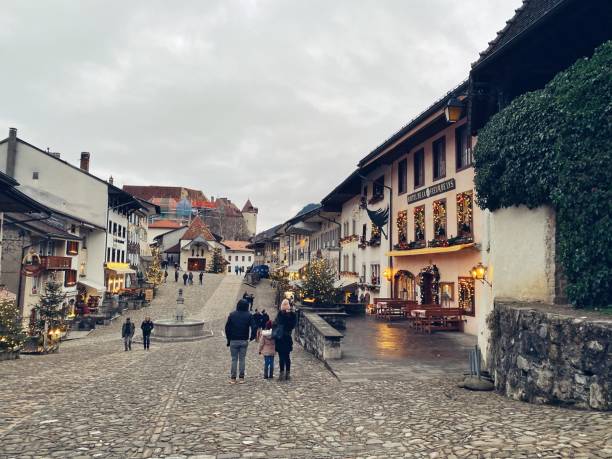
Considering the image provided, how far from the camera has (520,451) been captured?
528 cm

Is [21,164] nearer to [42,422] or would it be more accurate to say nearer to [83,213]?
[83,213]

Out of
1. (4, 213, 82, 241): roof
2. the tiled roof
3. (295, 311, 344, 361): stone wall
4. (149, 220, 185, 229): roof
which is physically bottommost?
(295, 311, 344, 361): stone wall

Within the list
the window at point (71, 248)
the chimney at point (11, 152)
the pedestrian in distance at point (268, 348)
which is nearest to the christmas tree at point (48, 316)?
the window at point (71, 248)

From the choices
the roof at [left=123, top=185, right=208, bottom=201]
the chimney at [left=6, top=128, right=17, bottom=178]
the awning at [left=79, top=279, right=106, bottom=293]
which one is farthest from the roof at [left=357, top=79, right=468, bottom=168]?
the roof at [left=123, top=185, right=208, bottom=201]

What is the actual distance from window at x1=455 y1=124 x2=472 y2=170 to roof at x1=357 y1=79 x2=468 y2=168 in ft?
5.12

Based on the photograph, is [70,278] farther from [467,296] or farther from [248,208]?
[248,208]

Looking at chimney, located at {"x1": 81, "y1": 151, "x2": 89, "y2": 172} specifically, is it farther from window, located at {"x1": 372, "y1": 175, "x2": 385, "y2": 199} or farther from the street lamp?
the street lamp

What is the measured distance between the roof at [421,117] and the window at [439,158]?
1590 millimetres

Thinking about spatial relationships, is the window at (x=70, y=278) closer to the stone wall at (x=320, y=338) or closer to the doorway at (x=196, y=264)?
the stone wall at (x=320, y=338)

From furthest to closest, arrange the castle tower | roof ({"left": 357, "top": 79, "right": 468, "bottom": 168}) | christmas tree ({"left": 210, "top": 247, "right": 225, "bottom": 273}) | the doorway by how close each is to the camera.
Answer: the castle tower
the doorway
christmas tree ({"left": 210, "top": 247, "right": 225, "bottom": 273})
roof ({"left": 357, "top": 79, "right": 468, "bottom": 168})

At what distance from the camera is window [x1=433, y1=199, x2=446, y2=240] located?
21641 mm

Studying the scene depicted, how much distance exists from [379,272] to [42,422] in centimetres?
2447

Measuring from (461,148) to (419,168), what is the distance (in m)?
4.46

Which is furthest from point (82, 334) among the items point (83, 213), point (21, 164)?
point (21, 164)
